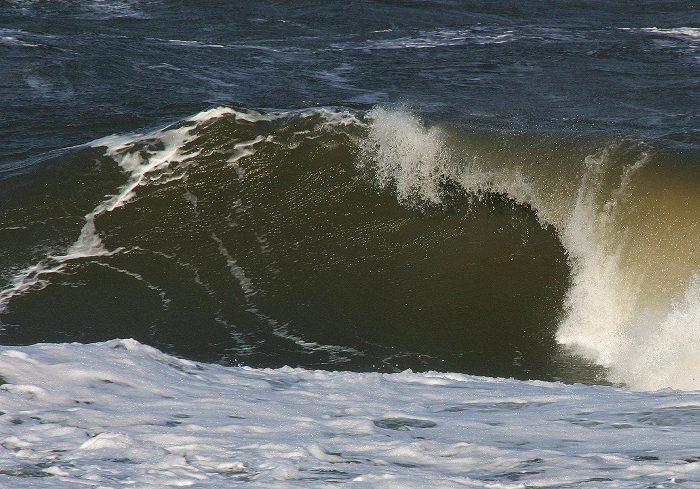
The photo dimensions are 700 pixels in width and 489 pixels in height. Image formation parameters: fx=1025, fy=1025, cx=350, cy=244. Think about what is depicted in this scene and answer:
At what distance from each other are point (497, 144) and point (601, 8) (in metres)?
12.0

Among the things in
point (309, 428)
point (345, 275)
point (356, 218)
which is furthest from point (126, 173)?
point (309, 428)

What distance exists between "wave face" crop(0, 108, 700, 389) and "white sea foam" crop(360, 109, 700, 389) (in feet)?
0.06

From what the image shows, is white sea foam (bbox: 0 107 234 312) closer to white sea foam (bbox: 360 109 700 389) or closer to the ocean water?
the ocean water

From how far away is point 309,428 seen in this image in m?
3.90

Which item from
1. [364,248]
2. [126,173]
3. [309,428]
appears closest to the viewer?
[309,428]

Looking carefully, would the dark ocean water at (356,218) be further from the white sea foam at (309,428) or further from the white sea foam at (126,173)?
the white sea foam at (309,428)

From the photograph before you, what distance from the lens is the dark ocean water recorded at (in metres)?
8.29

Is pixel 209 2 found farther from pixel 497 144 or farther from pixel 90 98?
pixel 497 144

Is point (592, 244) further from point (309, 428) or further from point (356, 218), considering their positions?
point (309, 428)

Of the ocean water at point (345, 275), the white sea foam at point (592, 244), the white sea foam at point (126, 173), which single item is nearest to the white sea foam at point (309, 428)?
the ocean water at point (345, 275)

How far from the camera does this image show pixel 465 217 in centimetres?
1032

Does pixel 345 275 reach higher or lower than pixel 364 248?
lower

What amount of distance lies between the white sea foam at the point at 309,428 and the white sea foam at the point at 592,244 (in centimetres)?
320

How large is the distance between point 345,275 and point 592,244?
7.76 feet
